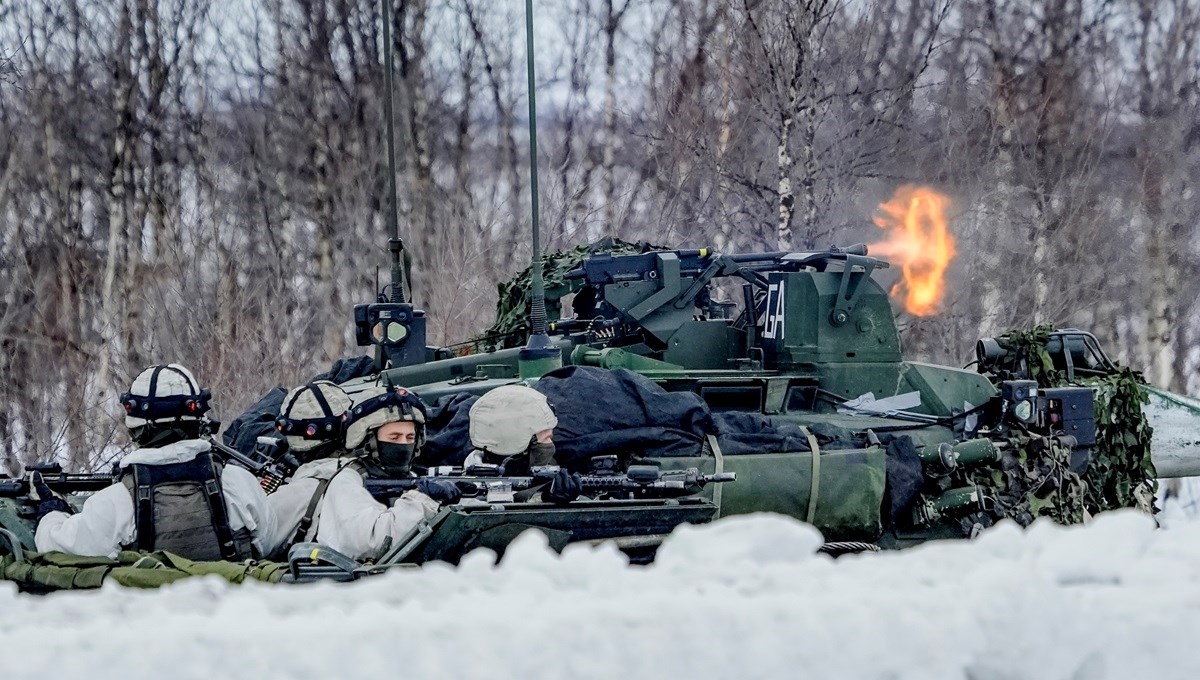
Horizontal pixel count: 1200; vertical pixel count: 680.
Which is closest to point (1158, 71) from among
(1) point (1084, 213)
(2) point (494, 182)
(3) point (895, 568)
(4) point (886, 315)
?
(1) point (1084, 213)

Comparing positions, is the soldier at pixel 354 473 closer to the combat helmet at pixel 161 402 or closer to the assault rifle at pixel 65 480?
the combat helmet at pixel 161 402

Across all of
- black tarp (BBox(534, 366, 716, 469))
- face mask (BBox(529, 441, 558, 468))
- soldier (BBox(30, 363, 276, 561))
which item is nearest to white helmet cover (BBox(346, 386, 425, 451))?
soldier (BBox(30, 363, 276, 561))

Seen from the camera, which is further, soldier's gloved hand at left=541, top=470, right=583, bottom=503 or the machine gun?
the machine gun

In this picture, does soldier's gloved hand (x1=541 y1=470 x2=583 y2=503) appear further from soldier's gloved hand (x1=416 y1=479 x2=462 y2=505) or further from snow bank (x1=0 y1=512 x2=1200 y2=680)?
snow bank (x1=0 y1=512 x2=1200 y2=680)

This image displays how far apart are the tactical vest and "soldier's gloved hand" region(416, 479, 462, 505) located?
0.79 m

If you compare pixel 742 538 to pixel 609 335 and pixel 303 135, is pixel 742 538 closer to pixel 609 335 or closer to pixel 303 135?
pixel 609 335

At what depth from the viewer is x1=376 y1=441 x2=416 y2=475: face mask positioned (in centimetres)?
575

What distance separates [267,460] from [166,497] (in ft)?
6.93

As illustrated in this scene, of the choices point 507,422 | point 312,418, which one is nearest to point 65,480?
point 312,418

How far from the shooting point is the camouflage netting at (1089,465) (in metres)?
7.46

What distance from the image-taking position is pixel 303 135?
77.9 feet

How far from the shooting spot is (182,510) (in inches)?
215

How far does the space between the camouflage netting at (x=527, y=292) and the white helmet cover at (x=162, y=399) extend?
6009 millimetres

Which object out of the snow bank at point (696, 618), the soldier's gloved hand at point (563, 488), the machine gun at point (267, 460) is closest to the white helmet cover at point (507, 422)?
the soldier's gloved hand at point (563, 488)
